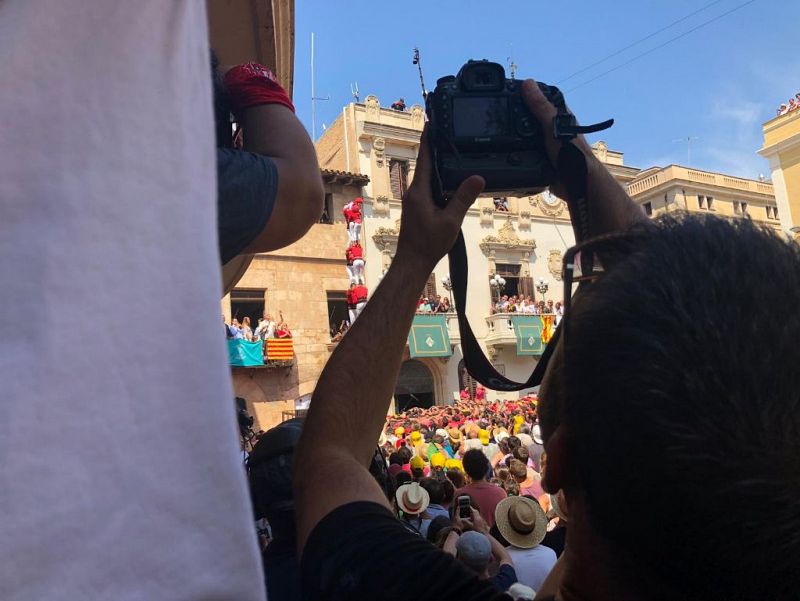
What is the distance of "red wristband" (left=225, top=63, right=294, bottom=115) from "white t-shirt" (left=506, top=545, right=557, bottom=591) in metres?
2.97

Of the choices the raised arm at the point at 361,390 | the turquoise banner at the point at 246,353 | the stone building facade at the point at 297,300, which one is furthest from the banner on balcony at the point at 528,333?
the raised arm at the point at 361,390

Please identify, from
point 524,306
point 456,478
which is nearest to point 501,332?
point 524,306

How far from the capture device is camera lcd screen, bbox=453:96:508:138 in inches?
52.5

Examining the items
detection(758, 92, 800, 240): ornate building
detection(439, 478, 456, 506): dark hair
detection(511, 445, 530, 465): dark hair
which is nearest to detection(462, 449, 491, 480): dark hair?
detection(439, 478, 456, 506): dark hair

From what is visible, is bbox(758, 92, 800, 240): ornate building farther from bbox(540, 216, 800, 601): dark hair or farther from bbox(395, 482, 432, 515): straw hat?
bbox(540, 216, 800, 601): dark hair

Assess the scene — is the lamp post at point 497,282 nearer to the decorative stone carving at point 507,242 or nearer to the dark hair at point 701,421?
the decorative stone carving at point 507,242

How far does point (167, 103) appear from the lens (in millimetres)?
618

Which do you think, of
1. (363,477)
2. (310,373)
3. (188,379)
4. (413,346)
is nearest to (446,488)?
(363,477)

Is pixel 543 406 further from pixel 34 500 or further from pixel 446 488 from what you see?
pixel 446 488

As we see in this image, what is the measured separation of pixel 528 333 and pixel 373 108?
959 centimetres

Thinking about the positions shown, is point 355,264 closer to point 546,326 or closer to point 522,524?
point 546,326

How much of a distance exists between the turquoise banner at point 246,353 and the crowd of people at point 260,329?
18 cm

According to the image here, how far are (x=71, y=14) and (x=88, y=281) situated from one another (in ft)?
0.78

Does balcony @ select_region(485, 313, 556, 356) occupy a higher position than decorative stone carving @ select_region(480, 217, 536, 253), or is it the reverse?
decorative stone carving @ select_region(480, 217, 536, 253)
